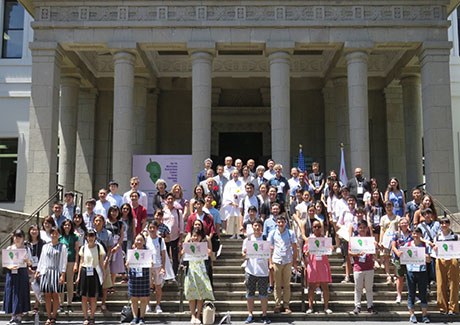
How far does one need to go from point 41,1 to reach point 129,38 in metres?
3.40

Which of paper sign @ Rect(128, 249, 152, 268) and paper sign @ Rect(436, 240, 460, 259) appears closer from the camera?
paper sign @ Rect(128, 249, 152, 268)

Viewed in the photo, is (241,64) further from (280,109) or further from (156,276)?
(156,276)

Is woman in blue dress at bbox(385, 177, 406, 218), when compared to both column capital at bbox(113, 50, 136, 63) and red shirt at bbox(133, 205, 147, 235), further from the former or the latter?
column capital at bbox(113, 50, 136, 63)

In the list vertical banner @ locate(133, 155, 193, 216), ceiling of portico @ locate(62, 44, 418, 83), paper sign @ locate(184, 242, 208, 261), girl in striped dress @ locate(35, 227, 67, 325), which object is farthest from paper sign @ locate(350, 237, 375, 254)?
ceiling of portico @ locate(62, 44, 418, 83)

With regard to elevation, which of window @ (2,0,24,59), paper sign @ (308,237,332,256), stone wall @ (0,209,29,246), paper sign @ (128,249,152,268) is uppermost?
window @ (2,0,24,59)

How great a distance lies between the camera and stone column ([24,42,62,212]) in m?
18.6

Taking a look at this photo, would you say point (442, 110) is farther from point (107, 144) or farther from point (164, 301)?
point (107, 144)

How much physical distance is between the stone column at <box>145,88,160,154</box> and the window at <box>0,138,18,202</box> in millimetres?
6066

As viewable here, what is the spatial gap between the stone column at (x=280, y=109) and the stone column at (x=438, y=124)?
4860 mm

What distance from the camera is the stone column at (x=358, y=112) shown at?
18.6m

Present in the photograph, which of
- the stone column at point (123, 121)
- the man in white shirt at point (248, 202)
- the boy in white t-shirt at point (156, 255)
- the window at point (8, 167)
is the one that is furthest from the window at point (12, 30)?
the boy in white t-shirt at point (156, 255)

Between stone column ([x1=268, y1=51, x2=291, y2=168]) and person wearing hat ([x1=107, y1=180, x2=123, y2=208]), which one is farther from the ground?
stone column ([x1=268, y1=51, x2=291, y2=168])

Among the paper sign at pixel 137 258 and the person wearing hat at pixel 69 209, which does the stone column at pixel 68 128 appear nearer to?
the person wearing hat at pixel 69 209

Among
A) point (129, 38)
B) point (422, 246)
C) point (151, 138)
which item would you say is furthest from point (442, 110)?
point (151, 138)
